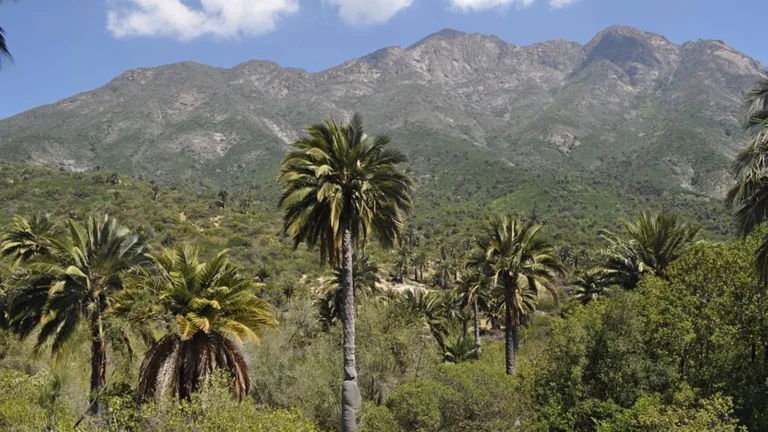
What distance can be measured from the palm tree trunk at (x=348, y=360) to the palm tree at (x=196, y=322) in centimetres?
256

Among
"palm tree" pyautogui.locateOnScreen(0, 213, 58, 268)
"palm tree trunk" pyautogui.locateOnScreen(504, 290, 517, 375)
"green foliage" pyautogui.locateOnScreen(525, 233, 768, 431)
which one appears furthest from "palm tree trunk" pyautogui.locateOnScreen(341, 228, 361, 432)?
"palm tree" pyautogui.locateOnScreen(0, 213, 58, 268)

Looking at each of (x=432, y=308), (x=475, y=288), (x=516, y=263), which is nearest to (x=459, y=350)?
(x=432, y=308)

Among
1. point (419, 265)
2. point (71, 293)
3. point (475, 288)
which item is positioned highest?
point (419, 265)

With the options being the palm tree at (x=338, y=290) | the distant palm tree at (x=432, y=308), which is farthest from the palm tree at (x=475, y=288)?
the palm tree at (x=338, y=290)

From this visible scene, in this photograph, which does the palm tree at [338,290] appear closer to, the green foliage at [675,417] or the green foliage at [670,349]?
the green foliage at [670,349]

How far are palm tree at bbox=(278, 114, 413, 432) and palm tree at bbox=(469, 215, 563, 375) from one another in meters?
7.29

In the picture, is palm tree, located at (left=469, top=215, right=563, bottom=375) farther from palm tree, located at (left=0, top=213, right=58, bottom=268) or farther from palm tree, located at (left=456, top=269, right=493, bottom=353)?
palm tree, located at (left=0, top=213, right=58, bottom=268)

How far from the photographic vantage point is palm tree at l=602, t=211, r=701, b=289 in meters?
18.4

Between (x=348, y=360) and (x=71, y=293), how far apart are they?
7801 millimetres

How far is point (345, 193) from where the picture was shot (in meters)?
13.4

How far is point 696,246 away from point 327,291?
24.5m

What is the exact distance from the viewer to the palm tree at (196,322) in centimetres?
1039

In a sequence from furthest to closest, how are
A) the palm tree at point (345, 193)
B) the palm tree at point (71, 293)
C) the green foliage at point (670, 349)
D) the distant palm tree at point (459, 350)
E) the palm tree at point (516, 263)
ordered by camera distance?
the distant palm tree at point (459, 350)
the palm tree at point (516, 263)
the palm tree at point (345, 193)
the green foliage at point (670, 349)
the palm tree at point (71, 293)

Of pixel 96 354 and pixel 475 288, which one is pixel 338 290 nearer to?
pixel 475 288
